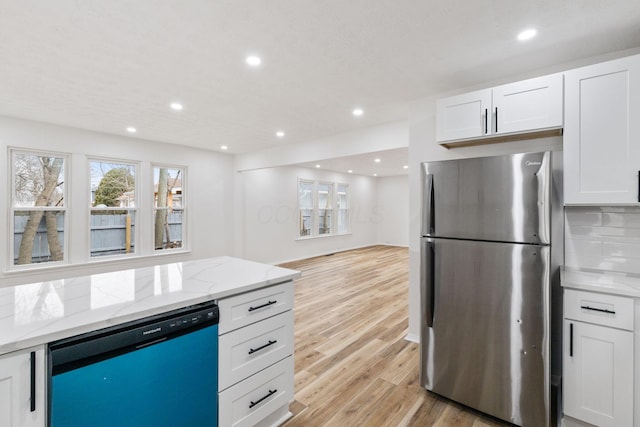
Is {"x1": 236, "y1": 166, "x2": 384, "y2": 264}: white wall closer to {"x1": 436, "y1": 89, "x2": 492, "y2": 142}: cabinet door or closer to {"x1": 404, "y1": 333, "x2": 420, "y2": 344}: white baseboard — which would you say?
{"x1": 404, "y1": 333, "x2": 420, "y2": 344}: white baseboard

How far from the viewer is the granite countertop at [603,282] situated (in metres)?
1.62

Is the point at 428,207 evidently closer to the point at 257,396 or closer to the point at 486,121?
the point at 486,121

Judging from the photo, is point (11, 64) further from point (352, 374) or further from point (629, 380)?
point (629, 380)

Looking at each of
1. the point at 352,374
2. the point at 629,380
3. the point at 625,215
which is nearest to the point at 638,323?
the point at 629,380

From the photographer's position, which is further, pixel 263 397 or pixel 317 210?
pixel 317 210

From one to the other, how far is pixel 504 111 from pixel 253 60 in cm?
198

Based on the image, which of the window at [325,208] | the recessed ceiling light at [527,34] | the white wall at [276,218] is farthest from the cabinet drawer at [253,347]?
the window at [325,208]

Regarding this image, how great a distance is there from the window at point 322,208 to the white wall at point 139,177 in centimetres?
212

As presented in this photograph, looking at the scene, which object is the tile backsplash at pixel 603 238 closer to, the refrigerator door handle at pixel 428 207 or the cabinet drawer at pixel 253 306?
the refrigerator door handle at pixel 428 207

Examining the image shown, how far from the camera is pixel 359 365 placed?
8.56 feet

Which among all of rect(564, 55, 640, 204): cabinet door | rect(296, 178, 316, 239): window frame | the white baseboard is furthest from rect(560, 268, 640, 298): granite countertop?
rect(296, 178, 316, 239): window frame

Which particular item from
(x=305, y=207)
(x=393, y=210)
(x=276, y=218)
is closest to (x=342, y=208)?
(x=305, y=207)

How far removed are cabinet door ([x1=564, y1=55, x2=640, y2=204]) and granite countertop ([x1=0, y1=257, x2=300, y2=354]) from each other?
6.48 ft

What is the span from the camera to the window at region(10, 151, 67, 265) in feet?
13.4
